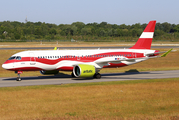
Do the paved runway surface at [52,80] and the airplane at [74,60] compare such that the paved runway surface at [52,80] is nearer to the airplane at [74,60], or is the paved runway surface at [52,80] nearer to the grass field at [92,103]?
the airplane at [74,60]

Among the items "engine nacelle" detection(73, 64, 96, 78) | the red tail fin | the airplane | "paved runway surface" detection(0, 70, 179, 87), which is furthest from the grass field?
the red tail fin

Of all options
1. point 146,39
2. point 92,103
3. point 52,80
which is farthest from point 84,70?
point 146,39

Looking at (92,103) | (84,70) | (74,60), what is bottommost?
(92,103)

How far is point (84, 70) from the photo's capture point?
32.7 m

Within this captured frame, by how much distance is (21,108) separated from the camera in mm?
18578

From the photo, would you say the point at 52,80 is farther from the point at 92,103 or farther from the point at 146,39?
the point at 146,39

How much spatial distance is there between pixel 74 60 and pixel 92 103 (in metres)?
15.7

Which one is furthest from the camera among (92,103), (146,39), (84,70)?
(146,39)

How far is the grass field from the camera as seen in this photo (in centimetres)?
1659

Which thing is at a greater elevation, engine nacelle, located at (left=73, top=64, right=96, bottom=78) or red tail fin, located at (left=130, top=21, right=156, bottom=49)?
red tail fin, located at (left=130, top=21, right=156, bottom=49)

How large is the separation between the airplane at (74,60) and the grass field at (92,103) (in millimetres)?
6782

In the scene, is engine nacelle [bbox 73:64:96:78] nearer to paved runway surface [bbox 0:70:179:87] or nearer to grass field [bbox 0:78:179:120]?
paved runway surface [bbox 0:70:179:87]

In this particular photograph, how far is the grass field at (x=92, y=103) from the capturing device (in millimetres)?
16594

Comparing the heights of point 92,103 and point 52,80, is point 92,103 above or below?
above
